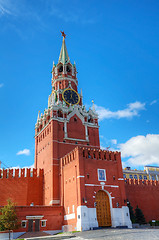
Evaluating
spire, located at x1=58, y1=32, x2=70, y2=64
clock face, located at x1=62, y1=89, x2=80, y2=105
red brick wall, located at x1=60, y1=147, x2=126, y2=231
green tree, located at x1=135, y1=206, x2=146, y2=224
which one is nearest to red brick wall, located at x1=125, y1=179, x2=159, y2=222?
green tree, located at x1=135, y1=206, x2=146, y2=224

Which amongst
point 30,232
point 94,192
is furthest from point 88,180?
point 30,232

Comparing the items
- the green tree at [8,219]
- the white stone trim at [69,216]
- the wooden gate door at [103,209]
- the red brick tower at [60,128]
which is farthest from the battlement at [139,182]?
the green tree at [8,219]

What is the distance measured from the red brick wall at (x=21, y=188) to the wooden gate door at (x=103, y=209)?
44.2ft

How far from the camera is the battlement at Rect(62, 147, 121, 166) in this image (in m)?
38.4

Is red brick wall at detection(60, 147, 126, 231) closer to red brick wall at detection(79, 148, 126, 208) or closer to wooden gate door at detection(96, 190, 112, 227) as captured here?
red brick wall at detection(79, 148, 126, 208)

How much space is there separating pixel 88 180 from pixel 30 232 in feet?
36.7

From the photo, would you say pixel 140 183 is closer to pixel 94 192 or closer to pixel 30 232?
pixel 94 192

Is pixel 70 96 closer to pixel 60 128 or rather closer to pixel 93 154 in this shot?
pixel 60 128

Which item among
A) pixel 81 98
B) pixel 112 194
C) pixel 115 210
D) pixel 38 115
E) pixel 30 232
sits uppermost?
pixel 81 98

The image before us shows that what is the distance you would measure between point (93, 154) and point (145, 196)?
15.8 metres

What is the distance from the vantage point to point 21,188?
44.8 m

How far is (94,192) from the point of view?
120 feet

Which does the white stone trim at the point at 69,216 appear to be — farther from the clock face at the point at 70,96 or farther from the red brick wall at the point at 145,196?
the clock face at the point at 70,96

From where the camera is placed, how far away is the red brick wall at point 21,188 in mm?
43688
